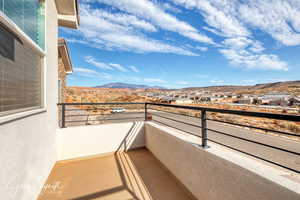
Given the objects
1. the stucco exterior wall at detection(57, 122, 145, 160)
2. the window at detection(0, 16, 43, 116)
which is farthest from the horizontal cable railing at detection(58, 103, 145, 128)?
the window at detection(0, 16, 43, 116)

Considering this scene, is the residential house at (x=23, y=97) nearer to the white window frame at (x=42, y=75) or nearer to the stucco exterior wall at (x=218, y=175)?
the white window frame at (x=42, y=75)

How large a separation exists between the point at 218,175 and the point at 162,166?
54.2 inches

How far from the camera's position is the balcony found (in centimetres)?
119

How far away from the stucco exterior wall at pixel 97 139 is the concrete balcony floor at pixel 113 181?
0.20m

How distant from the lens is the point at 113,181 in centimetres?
229

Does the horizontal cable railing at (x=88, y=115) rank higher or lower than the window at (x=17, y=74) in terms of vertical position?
lower

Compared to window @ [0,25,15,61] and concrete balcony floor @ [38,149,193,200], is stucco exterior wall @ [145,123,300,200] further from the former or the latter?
window @ [0,25,15,61]

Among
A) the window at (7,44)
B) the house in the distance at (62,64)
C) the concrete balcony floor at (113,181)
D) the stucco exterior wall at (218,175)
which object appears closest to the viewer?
the stucco exterior wall at (218,175)

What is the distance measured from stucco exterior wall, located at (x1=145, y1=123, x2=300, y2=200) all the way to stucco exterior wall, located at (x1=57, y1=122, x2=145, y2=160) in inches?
46.7

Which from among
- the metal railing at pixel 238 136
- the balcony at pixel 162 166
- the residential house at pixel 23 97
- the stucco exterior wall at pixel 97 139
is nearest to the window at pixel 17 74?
the residential house at pixel 23 97

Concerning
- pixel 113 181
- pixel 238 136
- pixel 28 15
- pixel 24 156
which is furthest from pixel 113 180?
pixel 238 136

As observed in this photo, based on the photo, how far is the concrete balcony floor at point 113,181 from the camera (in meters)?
1.96

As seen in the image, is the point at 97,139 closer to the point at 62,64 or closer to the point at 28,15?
the point at 28,15

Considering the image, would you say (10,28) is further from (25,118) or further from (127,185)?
(127,185)
